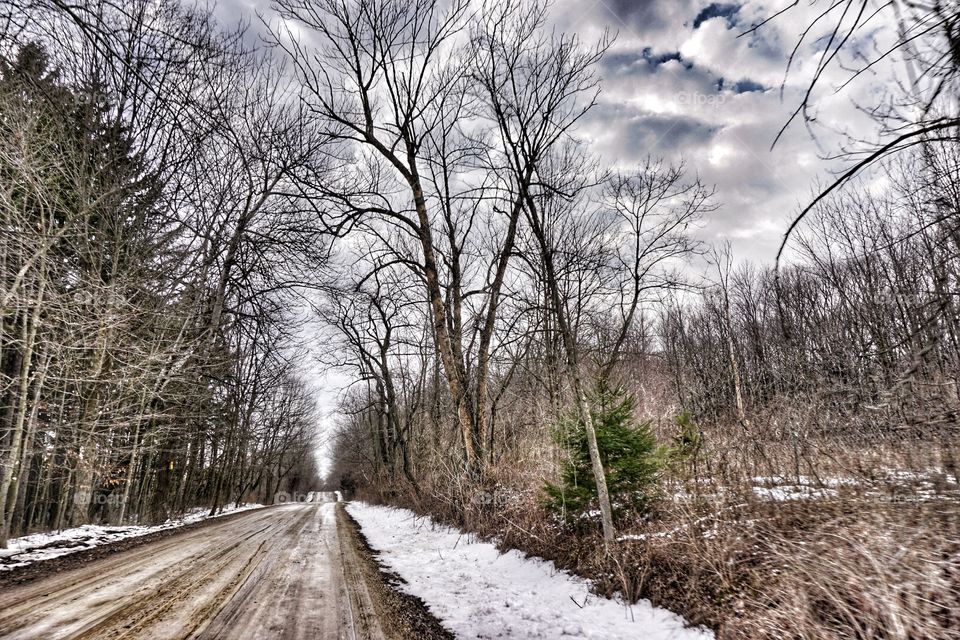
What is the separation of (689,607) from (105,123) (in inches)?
578

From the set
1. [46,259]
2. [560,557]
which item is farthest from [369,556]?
[46,259]

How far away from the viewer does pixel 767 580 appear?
3758 mm

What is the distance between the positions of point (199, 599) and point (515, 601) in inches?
137

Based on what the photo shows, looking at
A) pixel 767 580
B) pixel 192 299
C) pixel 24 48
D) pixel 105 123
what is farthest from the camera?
pixel 192 299

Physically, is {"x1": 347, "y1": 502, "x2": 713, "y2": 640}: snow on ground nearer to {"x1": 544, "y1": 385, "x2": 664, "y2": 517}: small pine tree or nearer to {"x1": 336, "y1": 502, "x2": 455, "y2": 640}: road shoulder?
{"x1": 336, "y1": 502, "x2": 455, "y2": 640}: road shoulder

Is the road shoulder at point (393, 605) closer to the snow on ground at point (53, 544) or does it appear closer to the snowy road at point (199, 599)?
the snowy road at point (199, 599)

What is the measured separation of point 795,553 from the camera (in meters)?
3.85

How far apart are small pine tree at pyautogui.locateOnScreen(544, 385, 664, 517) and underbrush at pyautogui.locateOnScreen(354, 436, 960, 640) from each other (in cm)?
28

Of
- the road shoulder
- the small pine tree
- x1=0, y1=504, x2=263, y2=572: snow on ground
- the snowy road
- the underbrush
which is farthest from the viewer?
x1=0, y1=504, x2=263, y2=572: snow on ground

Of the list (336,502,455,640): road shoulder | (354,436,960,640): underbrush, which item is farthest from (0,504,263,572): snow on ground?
(354,436,960,640): underbrush

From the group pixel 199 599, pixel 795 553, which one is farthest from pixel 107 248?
pixel 795 553

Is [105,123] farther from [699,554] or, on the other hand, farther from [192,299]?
Answer: [699,554]

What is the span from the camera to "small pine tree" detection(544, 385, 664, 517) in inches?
240

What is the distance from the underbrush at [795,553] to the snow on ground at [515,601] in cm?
20
